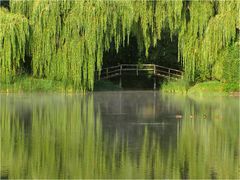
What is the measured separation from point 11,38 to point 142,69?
9040 mm

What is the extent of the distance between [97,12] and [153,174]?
66.2 ft

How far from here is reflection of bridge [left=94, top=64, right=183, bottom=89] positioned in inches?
1452

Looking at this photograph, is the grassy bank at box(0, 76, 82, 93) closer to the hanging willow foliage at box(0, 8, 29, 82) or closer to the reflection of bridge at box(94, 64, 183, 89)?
the hanging willow foliage at box(0, 8, 29, 82)

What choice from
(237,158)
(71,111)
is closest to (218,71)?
(71,111)

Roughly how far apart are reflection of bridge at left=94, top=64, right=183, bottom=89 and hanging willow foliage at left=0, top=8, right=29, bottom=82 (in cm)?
620

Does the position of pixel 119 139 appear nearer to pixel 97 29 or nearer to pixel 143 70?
pixel 97 29

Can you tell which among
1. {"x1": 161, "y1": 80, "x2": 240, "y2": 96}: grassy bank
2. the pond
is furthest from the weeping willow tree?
the pond

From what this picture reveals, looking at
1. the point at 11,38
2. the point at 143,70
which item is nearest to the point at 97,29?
the point at 11,38

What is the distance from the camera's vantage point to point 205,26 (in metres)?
31.9

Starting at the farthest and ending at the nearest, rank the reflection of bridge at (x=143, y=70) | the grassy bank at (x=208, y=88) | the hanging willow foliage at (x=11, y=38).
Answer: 1. the reflection of bridge at (x=143, y=70)
2. the grassy bank at (x=208, y=88)
3. the hanging willow foliage at (x=11, y=38)

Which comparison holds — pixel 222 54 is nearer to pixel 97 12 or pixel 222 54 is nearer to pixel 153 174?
pixel 97 12

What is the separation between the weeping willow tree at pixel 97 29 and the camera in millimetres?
31078

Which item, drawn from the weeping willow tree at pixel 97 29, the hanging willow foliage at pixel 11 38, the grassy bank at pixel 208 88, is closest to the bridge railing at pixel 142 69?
the grassy bank at pixel 208 88

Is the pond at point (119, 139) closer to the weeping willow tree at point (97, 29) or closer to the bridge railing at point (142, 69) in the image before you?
the weeping willow tree at point (97, 29)
